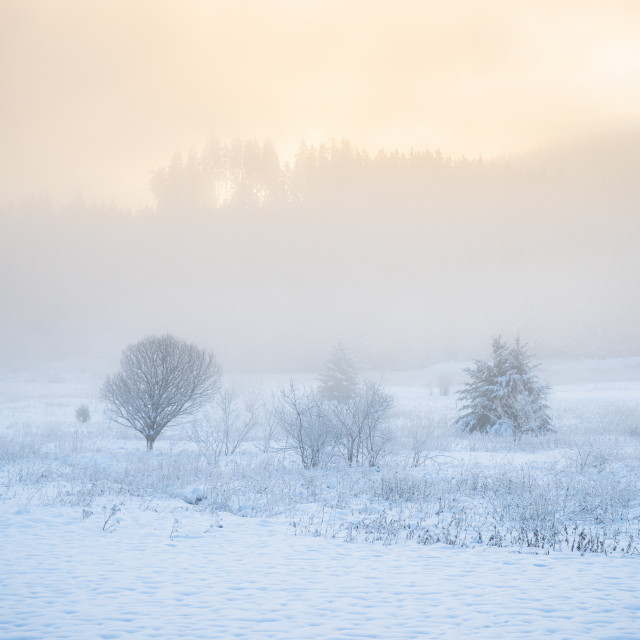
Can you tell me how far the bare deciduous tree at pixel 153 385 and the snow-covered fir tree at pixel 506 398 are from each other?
1302cm

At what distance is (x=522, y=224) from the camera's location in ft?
392

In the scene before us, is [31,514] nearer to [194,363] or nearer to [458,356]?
[194,363]

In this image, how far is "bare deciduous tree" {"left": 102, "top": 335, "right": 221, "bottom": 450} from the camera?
71.9ft

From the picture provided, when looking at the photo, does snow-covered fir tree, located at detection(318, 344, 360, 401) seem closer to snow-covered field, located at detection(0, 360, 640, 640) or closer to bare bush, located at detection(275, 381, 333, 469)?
bare bush, located at detection(275, 381, 333, 469)

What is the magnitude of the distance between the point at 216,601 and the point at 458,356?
261 feet

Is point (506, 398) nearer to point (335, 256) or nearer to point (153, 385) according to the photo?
point (153, 385)

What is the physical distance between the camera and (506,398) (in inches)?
961

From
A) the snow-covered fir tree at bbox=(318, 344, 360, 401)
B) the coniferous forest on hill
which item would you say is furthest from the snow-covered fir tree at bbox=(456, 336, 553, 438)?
the coniferous forest on hill

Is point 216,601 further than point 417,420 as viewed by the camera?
No

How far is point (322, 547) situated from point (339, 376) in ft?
93.2

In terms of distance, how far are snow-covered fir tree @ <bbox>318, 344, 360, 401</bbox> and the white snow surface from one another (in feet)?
87.6

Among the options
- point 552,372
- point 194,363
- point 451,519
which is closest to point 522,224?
point 552,372

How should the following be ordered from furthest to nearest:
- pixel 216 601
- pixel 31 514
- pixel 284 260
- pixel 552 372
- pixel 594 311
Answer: pixel 284 260
pixel 594 311
pixel 552 372
pixel 31 514
pixel 216 601

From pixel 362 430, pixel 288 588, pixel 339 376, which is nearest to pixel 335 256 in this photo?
pixel 339 376
